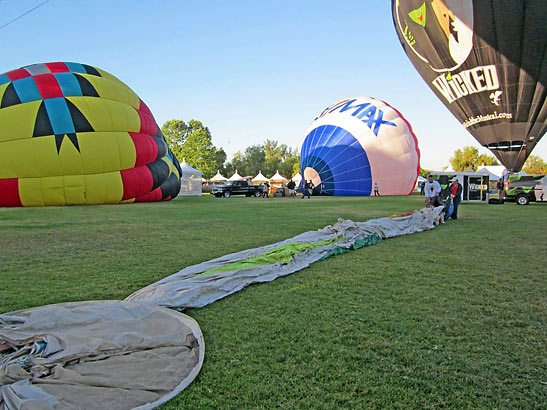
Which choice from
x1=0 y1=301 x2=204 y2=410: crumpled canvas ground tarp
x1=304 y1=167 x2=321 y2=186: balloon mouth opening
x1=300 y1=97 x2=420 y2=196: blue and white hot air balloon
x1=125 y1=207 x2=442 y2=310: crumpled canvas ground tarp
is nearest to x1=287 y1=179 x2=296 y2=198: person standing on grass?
x1=304 y1=167 x2=321 y2=186: balloon mouth opening

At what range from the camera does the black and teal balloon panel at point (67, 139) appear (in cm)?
1262

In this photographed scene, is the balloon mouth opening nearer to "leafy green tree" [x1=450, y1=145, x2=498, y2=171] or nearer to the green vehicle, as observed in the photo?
the green vehicle

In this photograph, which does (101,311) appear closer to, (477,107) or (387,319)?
(387,319)

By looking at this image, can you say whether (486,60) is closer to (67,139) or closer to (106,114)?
(106,114)

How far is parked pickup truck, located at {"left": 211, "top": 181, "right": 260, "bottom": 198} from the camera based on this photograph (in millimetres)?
28855

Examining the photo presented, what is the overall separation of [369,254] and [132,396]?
14.2 ft

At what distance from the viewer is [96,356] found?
2.34 metres

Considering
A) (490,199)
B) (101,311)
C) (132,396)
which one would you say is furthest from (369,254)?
(490,199)

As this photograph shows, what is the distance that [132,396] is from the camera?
1977 millimetres

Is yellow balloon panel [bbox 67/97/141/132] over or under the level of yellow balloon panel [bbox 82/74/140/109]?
under

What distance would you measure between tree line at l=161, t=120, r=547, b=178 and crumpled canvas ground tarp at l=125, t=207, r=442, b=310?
44382 mm

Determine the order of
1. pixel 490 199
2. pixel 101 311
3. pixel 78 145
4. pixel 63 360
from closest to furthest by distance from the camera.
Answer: pixel 63 360 → pixel 101 311 → pixel 78 145 → pixel 490 199

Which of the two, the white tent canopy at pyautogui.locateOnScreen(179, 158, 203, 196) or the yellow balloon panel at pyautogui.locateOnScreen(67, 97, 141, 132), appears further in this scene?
the white tent canopy at pyautogui.locateOnScreen(179, 158, 203, 196)

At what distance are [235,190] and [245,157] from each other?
182 ft
